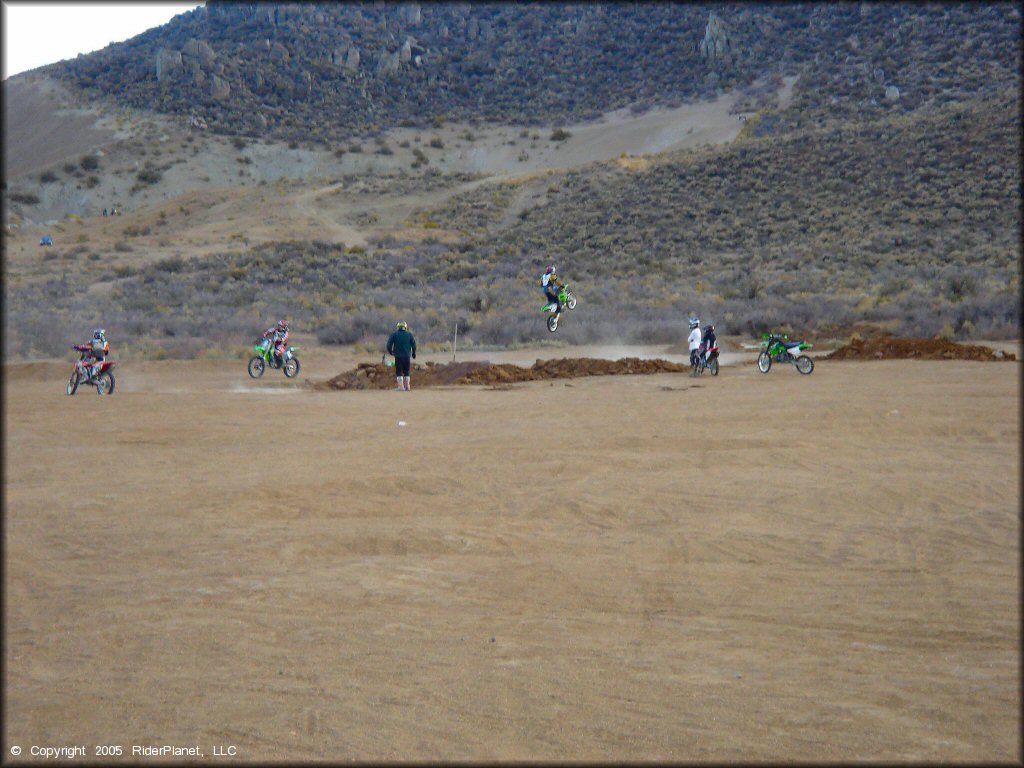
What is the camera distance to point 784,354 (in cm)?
2064

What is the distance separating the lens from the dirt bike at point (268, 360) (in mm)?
22750

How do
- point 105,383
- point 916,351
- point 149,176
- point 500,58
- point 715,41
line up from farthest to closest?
point 500,58, point 715,41, point 149,176, point 916,351, point 105,383

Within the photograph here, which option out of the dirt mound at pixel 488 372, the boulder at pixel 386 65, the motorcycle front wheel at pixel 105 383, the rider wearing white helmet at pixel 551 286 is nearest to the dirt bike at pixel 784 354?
the dirt mound at pixel 488 372

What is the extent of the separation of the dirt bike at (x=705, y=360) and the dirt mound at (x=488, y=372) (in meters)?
1.24

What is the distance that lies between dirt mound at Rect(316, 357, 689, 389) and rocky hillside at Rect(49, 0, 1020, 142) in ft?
201

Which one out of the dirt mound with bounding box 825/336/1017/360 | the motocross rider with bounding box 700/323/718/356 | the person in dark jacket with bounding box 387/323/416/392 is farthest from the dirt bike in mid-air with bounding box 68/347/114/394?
the dirt mound with bounding box 825/336/1017/360

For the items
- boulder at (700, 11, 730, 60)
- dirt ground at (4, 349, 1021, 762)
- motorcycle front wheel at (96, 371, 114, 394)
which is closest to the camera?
dirt ground at (4, 349, 1021, 762)

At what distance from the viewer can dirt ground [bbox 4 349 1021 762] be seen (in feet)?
16.6

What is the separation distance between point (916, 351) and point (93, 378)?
18.3 m

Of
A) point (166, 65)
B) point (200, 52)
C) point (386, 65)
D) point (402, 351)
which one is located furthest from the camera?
point (386, 65)

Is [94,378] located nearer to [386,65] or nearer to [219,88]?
[219,88]

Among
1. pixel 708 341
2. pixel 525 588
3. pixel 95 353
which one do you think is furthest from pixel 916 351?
pixel 95 353

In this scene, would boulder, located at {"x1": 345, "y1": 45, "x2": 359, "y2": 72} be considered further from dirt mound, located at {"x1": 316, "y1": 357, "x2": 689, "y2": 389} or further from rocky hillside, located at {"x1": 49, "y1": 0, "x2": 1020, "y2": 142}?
dirt mound, located at {"x1": 316, "y1": 357, "x2": 689, "y2": 389}

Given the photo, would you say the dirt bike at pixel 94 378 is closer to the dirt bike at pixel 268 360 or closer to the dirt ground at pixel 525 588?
the dirt bike at pixel 268 360
